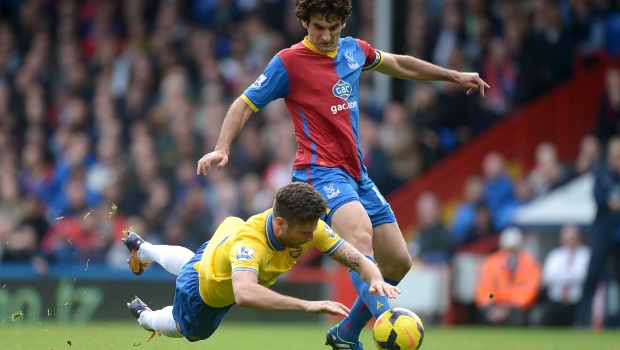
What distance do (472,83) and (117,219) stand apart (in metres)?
8.58

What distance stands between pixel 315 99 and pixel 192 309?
174cm

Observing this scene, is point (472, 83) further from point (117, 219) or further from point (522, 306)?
point (117, 219)

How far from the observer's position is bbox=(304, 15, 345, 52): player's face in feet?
27.3

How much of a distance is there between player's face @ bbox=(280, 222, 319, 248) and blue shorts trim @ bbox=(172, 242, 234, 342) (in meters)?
1.03

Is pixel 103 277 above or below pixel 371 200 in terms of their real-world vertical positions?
below

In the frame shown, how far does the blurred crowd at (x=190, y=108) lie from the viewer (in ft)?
52.9

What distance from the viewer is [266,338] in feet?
40.6

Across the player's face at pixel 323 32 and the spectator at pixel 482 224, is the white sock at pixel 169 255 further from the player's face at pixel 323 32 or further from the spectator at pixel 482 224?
the spectator at pixel 482 224

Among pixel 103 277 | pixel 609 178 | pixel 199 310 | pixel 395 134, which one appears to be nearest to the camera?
pixel 199 310

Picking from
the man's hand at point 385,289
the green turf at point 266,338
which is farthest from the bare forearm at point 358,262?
the green turf at point 266,338

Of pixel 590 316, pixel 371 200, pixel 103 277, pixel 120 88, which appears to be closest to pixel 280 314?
pixel 103 277

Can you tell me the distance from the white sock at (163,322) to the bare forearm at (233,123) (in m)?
1.39

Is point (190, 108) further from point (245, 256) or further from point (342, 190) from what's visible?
point (245, 256)

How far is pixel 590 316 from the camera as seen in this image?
1386cm
